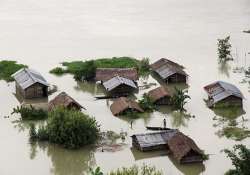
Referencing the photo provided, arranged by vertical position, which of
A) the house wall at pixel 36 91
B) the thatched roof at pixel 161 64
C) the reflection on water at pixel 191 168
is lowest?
the reflection on water at pixel 191 168

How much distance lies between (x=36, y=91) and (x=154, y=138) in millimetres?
6848

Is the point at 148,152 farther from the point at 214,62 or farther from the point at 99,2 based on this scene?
the point at 99,2

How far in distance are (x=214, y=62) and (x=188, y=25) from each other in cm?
843

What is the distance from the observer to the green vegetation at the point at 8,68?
24547 millimetres

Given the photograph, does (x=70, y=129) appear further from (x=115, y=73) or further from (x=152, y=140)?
(x=115, y=73)

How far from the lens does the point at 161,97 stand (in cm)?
2094

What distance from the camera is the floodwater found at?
16931 millimetres

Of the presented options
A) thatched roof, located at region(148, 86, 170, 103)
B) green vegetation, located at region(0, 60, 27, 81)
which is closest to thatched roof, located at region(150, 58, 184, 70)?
thatched roof, located at region(148, 86, 170, 103)

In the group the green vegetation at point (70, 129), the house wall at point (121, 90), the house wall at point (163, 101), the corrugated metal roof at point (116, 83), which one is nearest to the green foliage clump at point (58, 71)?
the corrugated metal roof at point (116, 83)

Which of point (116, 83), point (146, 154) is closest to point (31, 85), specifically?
point (116, 83)

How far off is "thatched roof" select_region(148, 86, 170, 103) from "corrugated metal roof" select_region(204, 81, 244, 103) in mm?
2015

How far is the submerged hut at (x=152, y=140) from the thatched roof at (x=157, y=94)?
3.55 meters

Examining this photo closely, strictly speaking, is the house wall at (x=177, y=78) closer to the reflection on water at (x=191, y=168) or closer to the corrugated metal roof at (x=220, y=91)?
the corrugated metal roof at (x=220, y=91)

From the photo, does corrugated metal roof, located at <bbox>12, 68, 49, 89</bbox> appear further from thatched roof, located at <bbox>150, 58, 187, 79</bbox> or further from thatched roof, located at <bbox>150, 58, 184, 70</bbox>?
thatched roof, located at <bbox>150, 58, 184, 70</bbox>
